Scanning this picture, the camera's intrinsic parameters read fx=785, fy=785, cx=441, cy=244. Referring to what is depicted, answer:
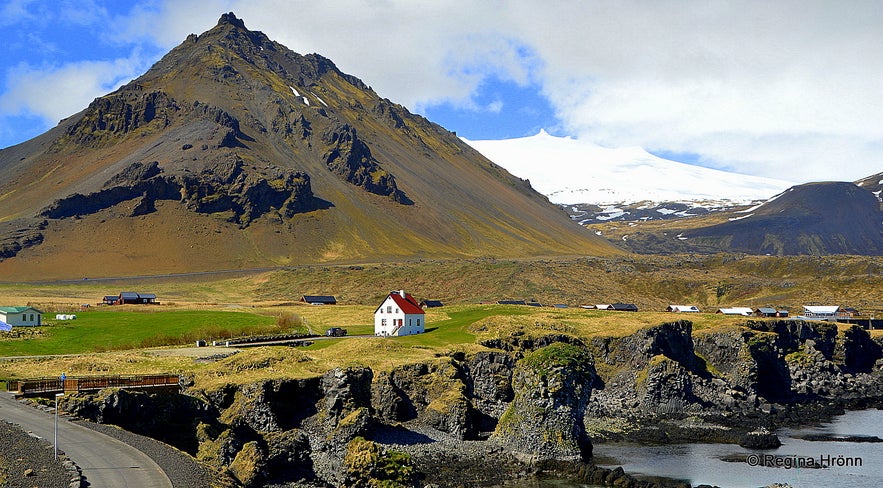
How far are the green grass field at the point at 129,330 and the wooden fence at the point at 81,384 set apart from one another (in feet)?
66.6

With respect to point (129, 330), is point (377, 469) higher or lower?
lower

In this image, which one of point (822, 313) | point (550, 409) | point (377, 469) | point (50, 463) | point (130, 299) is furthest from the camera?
point (130, 299)

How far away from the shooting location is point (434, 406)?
2729 inches

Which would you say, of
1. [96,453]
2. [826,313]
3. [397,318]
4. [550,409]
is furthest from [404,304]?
[826,313]

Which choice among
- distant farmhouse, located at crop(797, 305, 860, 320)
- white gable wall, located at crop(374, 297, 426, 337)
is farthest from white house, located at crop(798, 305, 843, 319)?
white gable wall, located at crop(374, 297, 426, 337)

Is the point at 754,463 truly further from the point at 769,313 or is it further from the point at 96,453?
the point at 769,313

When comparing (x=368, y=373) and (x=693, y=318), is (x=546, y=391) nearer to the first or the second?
(x=368, y=373)

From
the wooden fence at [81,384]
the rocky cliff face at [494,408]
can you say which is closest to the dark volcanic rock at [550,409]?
the rocky cliff face at [494,408]

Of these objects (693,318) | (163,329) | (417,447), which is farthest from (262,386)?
(693,318)

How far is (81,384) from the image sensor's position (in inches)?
2288

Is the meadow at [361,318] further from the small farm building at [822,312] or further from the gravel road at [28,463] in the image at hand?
the small farm building at [822,312]

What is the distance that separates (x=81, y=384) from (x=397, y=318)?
137 feet

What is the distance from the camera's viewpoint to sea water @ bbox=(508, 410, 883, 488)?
59062 mm

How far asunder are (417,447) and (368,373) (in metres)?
7.13
